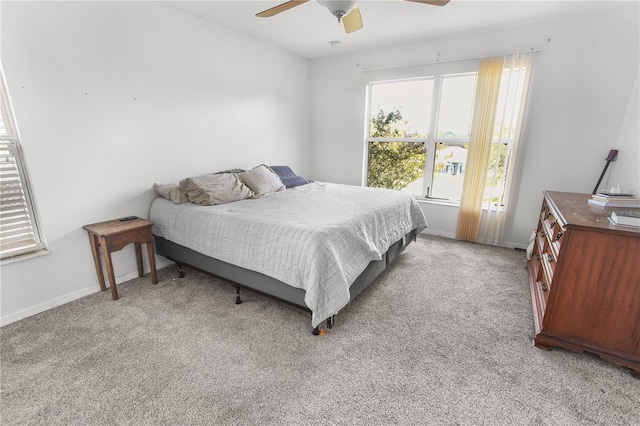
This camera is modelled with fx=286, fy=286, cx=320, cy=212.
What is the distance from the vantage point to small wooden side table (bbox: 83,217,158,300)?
2.20 metres

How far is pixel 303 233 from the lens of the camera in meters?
1.88

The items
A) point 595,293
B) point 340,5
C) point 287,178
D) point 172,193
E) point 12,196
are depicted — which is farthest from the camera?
point 287,178

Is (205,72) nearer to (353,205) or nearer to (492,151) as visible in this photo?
(353,205)

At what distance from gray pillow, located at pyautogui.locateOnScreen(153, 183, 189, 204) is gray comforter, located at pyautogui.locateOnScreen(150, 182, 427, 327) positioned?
64 mm

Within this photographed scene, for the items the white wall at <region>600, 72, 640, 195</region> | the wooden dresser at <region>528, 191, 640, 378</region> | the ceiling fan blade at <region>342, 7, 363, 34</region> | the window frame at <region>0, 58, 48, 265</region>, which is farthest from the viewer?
the white wall at <region>600, 72, 640, 195</region>

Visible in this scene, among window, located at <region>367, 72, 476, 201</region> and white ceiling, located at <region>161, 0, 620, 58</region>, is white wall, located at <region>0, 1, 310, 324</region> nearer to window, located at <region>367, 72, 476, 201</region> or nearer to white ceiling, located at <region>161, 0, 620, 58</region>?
white ceiling, located at <region>161, 0, 620, 58</region>

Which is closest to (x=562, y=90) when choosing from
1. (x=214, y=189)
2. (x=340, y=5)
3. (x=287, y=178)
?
(x=340, y=5)

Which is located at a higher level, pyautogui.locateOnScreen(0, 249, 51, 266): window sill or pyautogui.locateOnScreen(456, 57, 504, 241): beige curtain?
pyautogui.locateOnScreen(456, 57, 504, 241): beige curtain

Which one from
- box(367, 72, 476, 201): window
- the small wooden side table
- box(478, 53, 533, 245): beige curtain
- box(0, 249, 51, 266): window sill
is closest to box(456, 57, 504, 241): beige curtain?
box(478, 53, 533, 245): beige curtain

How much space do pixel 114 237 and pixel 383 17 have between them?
3.20m

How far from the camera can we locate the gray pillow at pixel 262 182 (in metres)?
3.10

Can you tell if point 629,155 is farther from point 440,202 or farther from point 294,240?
point 294,240

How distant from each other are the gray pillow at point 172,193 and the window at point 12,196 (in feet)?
2.88

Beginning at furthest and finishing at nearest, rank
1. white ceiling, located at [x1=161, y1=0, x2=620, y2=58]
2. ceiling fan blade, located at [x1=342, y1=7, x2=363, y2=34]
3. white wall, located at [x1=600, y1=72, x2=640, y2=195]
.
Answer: white ceiling, located at [x1=161, y1=0, x2=620, y2=58], white wall, located at [x1=600, y1=72, x2=640, y2=195], ceiling fan blade, located at [x1=342, y1=7, x2=363, y2=34]
